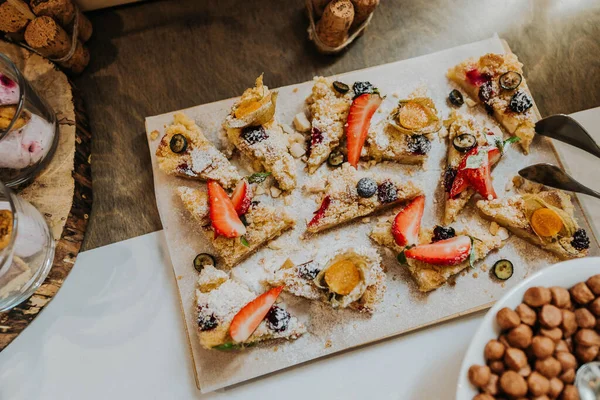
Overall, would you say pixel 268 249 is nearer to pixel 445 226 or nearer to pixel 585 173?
pixel 445 226

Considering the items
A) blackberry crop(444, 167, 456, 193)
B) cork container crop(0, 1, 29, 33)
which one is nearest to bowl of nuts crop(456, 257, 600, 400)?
blackberry crop(444, 167, 456, 193)

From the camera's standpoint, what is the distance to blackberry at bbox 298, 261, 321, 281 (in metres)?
2.40

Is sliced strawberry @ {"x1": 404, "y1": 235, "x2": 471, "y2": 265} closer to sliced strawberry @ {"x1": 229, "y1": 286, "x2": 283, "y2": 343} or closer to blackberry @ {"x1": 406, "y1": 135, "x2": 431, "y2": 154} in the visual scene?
blackberry @ {"x1": 406, "y1": 135, "x2": 431, "y2": 154}

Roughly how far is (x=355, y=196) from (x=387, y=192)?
0.55ft

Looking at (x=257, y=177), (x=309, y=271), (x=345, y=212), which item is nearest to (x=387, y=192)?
(x=345, y=212)

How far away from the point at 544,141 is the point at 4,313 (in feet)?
9.69

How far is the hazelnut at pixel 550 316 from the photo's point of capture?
1.94m

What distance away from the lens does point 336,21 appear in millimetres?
2629

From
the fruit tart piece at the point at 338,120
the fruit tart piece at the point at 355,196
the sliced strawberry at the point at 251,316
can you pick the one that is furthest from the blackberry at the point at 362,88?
the sliced strawberry at the point at 251,316

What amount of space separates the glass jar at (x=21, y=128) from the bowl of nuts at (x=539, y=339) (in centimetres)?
218

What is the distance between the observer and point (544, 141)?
108 inches

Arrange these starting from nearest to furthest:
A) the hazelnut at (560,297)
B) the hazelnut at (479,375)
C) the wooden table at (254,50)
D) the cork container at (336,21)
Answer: the hazelnut at (479,375) → the hazelnut at (560,297) → the cork container at (336,21) → the wooden table at (254,50)

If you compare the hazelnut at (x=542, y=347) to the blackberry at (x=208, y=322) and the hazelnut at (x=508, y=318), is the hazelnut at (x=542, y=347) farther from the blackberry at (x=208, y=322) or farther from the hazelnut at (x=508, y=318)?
the blackberry at (x=208, y=322)

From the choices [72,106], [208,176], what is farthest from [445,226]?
[72,106]
